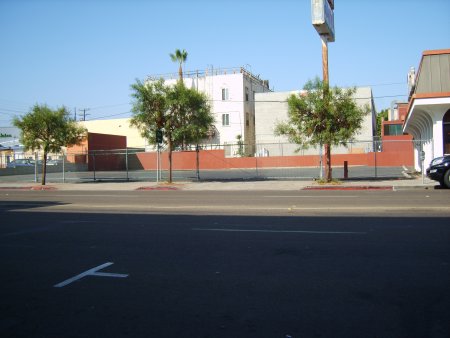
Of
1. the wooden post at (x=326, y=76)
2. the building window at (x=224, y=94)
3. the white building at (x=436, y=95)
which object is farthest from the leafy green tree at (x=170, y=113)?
the building window at (x=224, y=94)

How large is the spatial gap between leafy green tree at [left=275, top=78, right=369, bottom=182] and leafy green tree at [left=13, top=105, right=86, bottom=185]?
14.6 meters

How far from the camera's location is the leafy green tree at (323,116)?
2147 cm

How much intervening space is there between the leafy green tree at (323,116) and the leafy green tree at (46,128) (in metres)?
14.6

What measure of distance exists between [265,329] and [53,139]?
27.6 m

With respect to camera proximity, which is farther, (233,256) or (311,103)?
(311,103)

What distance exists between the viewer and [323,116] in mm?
21844

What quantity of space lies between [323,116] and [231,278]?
17.4 metres

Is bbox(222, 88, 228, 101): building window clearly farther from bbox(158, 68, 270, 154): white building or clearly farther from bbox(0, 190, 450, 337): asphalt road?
bbox(0, 190, 450, 337): asphalt road

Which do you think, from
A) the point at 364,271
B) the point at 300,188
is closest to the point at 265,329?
the point at 364,271

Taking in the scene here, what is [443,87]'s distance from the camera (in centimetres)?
2194

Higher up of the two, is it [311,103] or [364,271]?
[311,103]

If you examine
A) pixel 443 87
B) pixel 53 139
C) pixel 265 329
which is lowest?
pixel 265 329

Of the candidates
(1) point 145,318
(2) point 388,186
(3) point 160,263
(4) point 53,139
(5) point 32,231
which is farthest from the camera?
(4) point 53,139

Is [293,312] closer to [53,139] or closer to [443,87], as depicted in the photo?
[443,87]
